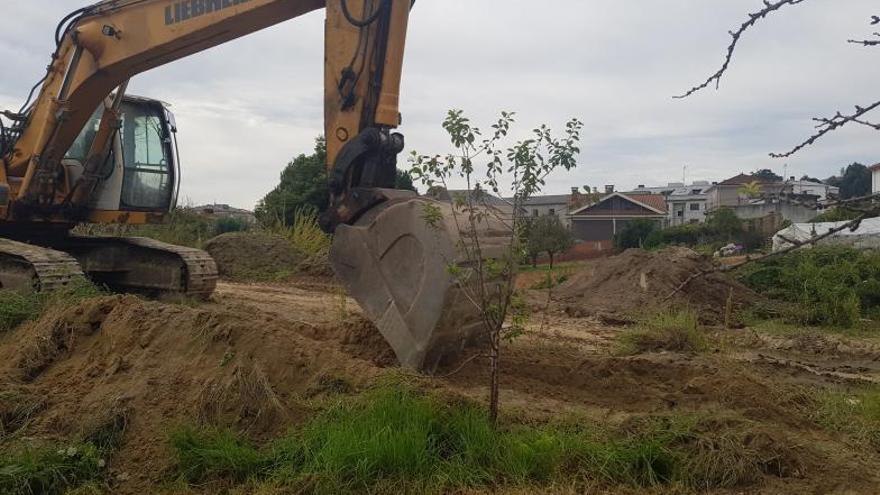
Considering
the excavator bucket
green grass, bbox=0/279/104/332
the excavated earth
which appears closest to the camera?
the excavated earth

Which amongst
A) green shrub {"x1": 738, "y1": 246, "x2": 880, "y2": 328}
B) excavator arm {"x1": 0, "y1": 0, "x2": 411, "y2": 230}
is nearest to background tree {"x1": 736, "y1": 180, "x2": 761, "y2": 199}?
excavator arm {"x1": 0, "y1": 0, "x2": 411, "y2": 230}

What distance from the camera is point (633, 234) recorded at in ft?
135

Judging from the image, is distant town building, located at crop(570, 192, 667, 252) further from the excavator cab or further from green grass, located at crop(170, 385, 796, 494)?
green grass, located at crop(170, 385, 796, 494)

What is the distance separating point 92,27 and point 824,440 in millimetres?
8122

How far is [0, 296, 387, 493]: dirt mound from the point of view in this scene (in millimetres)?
4781

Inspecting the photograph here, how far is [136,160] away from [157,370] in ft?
18.0

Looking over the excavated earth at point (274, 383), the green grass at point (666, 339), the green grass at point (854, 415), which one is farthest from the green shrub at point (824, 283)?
the green grass at point (854, 415)

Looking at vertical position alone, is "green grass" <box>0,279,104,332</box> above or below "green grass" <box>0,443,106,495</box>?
above

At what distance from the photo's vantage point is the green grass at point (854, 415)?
16.3ft

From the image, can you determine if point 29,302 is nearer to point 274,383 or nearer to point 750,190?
point 274,383

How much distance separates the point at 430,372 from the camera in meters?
5.76

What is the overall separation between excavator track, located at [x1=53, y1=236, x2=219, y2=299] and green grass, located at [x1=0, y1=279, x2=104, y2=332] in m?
1.89

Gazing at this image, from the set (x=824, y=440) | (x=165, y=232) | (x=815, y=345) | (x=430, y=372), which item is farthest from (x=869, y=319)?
(x=165, y=232)

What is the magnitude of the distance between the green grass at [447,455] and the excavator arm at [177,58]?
2.12 meters
